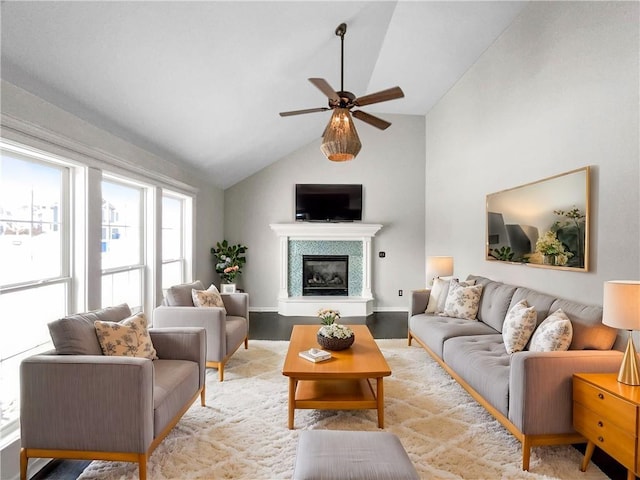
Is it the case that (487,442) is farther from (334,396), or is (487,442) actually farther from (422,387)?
(334,396)

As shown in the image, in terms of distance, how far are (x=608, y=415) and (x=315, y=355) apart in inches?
70.9

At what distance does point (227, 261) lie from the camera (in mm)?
6094

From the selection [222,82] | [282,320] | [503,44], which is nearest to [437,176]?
[503,44]

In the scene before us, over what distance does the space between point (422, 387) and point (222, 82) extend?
3391mm

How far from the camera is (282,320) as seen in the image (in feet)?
19.0

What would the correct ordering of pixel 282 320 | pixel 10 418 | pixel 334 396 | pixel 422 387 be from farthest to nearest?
pixel 282 320 < pixel 422 387 < pixel 334 396 < pixel 10 418

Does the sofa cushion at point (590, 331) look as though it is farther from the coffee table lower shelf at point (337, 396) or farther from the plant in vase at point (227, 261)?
the plant in vase at point (227, 261)

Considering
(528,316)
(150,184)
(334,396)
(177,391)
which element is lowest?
(334,396)

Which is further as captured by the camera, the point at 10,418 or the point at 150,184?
the point at 150,184

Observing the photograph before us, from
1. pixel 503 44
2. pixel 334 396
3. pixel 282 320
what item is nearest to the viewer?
pixel 334 396

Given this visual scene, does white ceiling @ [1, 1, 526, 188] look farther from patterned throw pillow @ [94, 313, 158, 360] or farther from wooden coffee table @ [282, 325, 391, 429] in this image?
wooden coffee table @ [282, 325, 391, 429]

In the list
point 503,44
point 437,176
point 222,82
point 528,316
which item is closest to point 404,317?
point 437,176

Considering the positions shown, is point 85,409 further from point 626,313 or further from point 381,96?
point 626,313

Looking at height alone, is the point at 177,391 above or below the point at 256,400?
above
